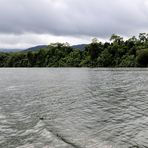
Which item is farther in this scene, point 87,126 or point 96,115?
point 96,115

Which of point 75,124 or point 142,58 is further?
point 142,58

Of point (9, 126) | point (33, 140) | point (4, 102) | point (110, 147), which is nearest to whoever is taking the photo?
point (110, 147)

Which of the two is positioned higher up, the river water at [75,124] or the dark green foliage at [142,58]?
the dark green foliage at [142,58]

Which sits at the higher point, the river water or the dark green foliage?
the dark green foliage

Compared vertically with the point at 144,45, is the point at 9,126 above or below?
below

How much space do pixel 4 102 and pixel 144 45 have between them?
16260 cm

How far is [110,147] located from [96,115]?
30.6ft

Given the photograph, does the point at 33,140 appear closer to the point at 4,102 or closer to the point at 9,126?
the point at 9,126

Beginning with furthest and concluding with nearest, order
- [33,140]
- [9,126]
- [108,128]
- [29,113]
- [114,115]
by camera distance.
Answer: [29,113]
[114,115]
[9,126]
[108,128]
[33,140]

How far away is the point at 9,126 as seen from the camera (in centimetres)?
2294

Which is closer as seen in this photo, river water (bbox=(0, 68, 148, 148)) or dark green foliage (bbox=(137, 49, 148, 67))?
river water (bbox=(0, 68, 148, 148))

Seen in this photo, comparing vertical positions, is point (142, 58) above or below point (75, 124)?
above

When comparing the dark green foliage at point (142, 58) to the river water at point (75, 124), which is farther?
the dark green foliage at point (142, 58)

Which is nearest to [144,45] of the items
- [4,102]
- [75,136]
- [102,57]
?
[102,57]
